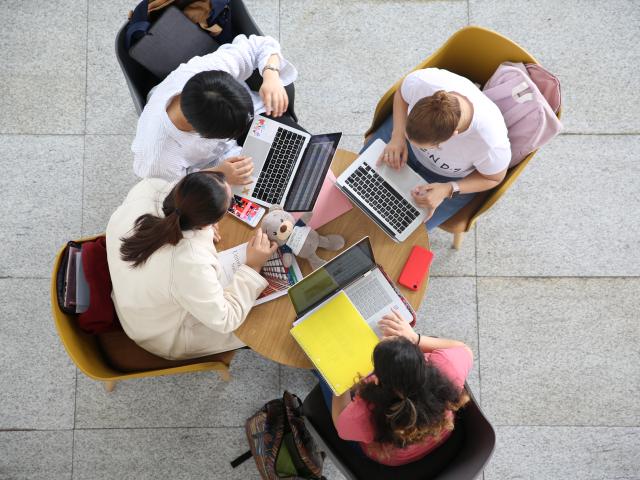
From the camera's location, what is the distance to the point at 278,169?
197 cm

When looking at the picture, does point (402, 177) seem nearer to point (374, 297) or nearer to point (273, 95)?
point (374, 297)

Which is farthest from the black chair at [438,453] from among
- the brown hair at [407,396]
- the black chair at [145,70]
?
the black chair at [145,70]

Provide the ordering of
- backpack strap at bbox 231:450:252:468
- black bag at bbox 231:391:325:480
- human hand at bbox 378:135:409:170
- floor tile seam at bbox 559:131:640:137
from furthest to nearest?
floor tile seam at bbox 559:131:640:137 < backpack strap at bbox 231:450:252:468 < black bag at bbox 231:391:325:480 < human hand at bbox 378:135:409:170

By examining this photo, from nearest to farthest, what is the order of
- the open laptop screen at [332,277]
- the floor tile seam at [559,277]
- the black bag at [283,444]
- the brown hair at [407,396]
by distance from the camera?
the brown hair at [407,396] → the open laptop screen at [332,277] → the black bag at [283,444] → the floor tile seam at [559,277]

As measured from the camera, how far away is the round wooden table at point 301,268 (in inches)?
72.9

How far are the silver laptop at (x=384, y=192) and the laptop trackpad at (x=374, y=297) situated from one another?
0.61ft

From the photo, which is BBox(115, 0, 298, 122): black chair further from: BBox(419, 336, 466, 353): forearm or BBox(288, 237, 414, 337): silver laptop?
BBox(419, 336, 466, 353): forearm

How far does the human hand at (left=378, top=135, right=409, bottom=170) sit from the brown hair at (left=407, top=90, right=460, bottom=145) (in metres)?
0.21

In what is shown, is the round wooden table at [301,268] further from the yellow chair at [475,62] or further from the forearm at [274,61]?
the forearm at [274,61]

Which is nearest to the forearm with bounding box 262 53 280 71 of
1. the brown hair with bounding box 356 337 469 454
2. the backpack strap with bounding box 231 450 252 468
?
the brown hair with bounding box 356 337 469 454

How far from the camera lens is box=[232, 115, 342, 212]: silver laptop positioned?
1.94m

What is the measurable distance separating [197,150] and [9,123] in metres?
1.44

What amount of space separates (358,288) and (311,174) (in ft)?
1.52

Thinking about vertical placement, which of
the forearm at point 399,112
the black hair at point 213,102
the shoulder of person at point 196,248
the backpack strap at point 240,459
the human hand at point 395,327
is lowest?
the backpack strap at point 240,459
